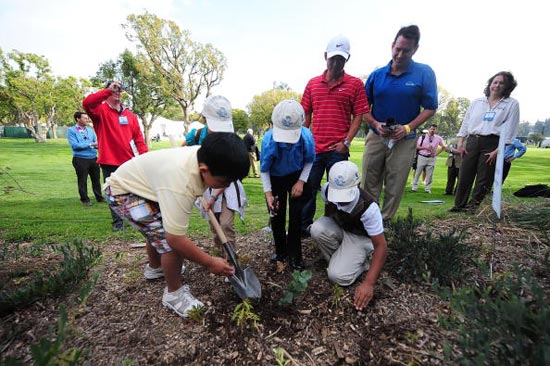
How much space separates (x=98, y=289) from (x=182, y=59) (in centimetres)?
2958

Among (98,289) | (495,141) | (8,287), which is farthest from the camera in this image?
(495,141)

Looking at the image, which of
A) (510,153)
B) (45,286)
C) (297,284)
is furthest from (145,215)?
(510,153)

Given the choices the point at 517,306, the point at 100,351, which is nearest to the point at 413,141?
the point at 517,306

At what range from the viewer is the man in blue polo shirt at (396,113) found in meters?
2.90

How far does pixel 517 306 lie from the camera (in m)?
1.14

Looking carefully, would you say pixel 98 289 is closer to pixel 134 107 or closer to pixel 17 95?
pixel 134 107

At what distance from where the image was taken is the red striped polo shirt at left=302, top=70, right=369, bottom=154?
2969 millimetres

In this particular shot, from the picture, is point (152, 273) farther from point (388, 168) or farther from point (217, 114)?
point (388, 168)

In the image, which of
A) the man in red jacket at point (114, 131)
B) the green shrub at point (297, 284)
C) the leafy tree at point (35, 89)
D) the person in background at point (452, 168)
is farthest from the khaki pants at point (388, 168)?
the leafy tree at point (35, 89)

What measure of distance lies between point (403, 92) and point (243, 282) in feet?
8.07

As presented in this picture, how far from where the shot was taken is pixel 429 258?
89.0 inches

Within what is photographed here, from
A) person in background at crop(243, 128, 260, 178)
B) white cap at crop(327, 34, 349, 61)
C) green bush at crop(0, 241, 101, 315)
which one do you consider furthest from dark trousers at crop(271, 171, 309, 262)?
person in background at crop(243, 128, 260, 178)

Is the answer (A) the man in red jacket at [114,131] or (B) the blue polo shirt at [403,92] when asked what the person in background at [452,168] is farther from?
(A) the man in red jacket at [114,131]

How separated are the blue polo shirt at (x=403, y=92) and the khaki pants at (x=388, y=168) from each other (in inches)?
7.4
